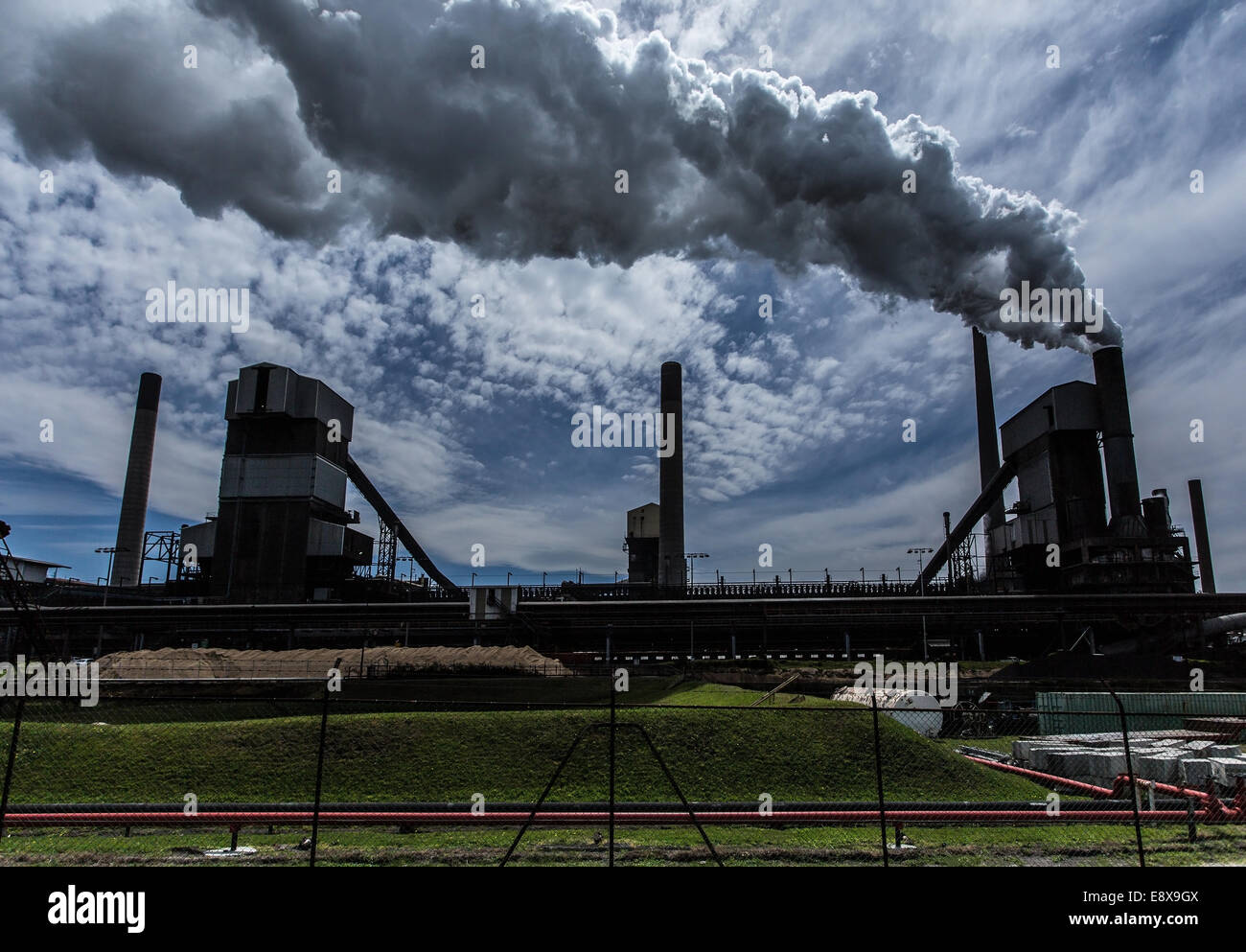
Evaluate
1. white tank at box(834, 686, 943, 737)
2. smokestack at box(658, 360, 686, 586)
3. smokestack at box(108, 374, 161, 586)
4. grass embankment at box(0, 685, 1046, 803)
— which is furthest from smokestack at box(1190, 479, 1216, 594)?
smokestack at box(108, 374, 161, 586)

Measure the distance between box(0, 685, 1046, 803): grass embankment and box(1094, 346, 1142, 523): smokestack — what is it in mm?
59740

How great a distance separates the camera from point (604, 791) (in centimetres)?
1694

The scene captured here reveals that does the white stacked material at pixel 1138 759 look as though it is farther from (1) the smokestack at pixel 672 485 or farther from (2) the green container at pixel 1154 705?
(1) the smokestack at pixel 672 485

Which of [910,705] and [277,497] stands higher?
[277,497]

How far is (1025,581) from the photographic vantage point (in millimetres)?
73812

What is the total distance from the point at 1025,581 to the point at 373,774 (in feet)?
242

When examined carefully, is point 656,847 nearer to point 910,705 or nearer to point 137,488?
point 910,705

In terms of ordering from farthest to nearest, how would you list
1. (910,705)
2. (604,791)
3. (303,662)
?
(303,662) < (910,705) < (604,791)

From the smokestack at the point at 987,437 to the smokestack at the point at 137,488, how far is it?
9974cm

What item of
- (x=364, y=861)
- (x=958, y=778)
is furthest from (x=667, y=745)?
(x=364, y=861)

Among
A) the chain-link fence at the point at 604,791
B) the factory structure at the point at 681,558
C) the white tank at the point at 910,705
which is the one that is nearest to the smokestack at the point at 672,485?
the factory structure at the point at 681,558

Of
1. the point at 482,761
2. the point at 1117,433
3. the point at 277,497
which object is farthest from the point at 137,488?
the point at 1117,433

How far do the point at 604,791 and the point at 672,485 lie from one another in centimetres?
6081
